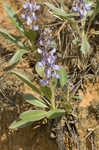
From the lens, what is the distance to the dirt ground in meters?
2.63

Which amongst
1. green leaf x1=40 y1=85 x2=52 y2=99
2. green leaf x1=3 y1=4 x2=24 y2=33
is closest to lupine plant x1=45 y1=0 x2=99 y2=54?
green leaf x1=3 y1=4 x2=24 y2=33

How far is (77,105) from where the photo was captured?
2.78m

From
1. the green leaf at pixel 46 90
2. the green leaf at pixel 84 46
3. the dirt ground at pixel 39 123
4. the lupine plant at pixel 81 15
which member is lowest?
the dirt ground at pixel 39 123

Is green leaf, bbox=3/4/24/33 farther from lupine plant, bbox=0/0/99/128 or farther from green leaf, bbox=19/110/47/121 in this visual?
green leaf, bbox=19/110/47/121

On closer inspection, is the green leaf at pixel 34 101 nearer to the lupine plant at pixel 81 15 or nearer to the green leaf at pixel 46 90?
the green leaf at pixel 46 90

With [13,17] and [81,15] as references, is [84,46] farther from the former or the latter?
[13,17]

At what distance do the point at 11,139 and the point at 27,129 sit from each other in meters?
0.22

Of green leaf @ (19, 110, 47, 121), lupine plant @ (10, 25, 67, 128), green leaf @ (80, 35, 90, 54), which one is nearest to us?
lupine plant @ (10, 25, 67, 128)

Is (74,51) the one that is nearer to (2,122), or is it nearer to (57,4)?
(57,4)

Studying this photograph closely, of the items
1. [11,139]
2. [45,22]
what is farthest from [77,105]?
[45,22]

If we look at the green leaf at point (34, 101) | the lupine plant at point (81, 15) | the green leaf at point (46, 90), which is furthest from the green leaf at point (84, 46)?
the green leaf at point (34, 101)

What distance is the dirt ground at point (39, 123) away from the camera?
263cm

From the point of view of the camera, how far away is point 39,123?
2.78 m

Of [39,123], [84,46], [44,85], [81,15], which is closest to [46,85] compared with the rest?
[44,85]
